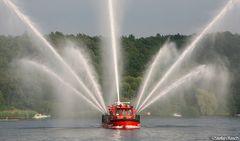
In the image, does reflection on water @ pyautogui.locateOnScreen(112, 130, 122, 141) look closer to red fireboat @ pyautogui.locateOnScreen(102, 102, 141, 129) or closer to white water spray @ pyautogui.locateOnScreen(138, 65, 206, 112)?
red fireboat @ pyautogui.locateOnScreen(102, 102, 141, 129)

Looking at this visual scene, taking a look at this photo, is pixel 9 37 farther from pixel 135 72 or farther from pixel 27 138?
pixel 27 138

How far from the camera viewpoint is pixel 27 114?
169m

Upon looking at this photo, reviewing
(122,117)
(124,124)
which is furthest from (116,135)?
(122,117)

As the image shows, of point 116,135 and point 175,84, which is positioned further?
point 175,84

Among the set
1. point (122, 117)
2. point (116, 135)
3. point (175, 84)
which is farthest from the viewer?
point (175, 84)

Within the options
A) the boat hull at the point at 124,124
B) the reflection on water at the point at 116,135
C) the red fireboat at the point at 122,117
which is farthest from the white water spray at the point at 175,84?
the reflection on water at the point at 116,135

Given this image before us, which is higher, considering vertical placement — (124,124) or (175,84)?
(175,84)

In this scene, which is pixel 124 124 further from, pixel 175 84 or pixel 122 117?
pixel 175 84

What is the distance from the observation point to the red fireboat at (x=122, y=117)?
295 ft

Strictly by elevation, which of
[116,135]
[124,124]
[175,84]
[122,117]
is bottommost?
[116,135]

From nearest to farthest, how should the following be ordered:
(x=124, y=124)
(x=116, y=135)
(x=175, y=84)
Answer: (x=116, y=135) → (x=124, y=124) → (x=175, y=84)

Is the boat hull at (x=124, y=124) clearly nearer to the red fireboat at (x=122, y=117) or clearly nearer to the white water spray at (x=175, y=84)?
the red fireboat at (x=122, y=117)

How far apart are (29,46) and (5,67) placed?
1108 centimetres

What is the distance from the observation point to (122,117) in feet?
295
